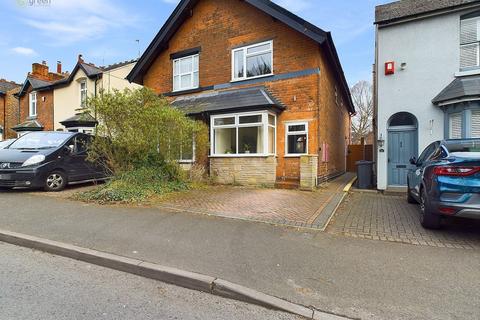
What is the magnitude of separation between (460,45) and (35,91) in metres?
27.8

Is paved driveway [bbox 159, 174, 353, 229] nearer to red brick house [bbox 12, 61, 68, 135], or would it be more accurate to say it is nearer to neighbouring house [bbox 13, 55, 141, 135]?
neighbouring house [bbox 13, 55, 141, 135]

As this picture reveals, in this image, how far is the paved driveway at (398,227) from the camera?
4988mm

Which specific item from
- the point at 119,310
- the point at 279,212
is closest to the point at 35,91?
the point at 279,212

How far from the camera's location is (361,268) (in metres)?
3.87

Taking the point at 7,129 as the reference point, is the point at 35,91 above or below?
above

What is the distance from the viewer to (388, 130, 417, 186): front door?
1020cm

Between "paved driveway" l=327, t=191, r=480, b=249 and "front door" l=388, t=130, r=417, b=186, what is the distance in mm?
2623

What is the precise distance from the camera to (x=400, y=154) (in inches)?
409

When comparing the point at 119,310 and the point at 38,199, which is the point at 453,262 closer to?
the point at 119,310

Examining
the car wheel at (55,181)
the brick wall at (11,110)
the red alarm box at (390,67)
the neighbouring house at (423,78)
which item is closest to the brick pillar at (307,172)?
the neighbouring house at (423,78)

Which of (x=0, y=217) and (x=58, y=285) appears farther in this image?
(x=0, y=217)

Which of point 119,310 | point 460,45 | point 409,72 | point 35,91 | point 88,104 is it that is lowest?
point 119,310

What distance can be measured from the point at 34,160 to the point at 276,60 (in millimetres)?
9299

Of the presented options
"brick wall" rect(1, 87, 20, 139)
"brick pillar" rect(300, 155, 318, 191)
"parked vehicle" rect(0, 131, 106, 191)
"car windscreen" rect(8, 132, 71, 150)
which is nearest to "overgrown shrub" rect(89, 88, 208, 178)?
"parked vehicle" rect(0, 131, 106, 191)
